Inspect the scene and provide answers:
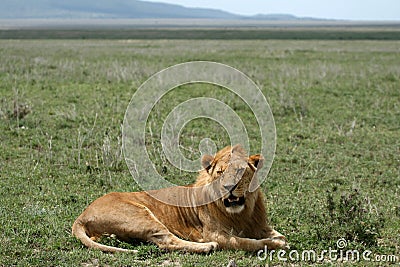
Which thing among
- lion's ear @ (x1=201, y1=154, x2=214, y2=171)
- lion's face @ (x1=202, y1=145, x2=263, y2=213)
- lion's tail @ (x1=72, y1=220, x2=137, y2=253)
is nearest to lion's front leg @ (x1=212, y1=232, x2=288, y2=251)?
lion's face @ (x1=202, y1=145, x2=263, y2=213)

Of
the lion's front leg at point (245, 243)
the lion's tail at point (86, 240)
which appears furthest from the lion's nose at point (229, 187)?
the lion's tail at point (86, 240)

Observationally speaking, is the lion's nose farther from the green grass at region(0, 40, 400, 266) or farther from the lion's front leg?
the green grass at region(0, 40, 400, 266)

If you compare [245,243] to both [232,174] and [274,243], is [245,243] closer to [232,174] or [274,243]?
[274,243]

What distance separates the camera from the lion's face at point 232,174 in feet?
18.4

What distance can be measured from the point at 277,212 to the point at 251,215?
1636 millimetres

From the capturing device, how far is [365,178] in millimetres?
9578

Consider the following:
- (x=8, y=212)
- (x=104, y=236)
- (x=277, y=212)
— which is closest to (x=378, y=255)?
(x=277, y=212)

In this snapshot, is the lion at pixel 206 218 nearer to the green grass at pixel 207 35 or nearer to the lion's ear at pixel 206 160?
the lion's ear at pixel 206 160

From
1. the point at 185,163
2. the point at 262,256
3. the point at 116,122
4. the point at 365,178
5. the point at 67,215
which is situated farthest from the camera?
A: the point at 116,122

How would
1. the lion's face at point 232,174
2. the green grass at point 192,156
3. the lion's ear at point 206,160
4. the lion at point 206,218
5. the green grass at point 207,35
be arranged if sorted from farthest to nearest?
1. the green grass at point 207,35
2. the green grass at point 192,156
3. the lion's ear at point 206,160
4. the lion at point 206,218
5. the lion's face at point 232,174

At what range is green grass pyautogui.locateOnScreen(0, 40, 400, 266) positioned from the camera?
6.29 m

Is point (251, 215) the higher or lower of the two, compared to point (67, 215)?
higher

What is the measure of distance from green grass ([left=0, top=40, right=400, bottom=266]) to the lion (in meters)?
0.16

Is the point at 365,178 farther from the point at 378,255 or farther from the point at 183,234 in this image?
the point at 183,234
